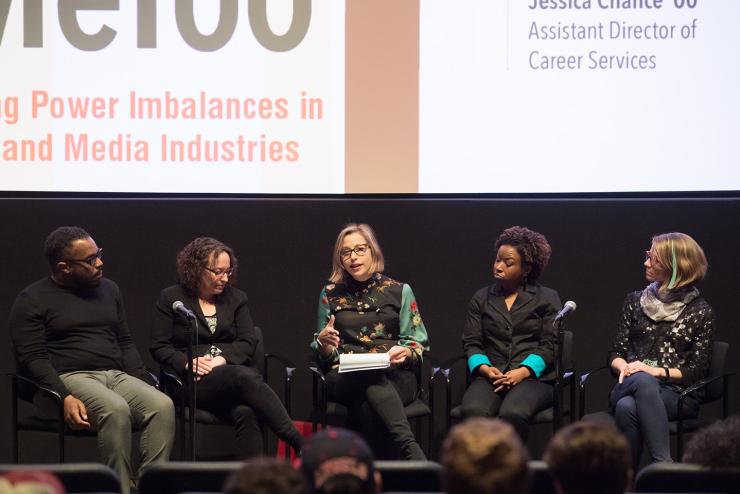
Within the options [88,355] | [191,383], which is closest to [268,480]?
[191,383]

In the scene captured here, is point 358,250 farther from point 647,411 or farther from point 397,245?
point 647,411

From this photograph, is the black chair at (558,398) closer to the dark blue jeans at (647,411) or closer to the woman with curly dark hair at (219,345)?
the dark blue jeans at (647,411)

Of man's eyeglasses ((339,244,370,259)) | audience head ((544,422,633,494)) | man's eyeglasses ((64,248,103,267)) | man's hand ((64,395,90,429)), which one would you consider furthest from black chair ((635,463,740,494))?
man's eyeglasses ((64,248,103,267))

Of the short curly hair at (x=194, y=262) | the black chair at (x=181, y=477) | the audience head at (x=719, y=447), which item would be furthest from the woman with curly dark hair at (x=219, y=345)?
the audience head at (x=719, y=447)

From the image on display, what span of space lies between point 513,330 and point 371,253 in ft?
2.43

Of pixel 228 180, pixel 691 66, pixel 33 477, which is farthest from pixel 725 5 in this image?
pixel 33 477

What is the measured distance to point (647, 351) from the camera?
15.0ft

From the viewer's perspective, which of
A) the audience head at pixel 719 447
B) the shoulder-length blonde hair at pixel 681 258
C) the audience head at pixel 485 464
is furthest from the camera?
the shoulder-length blonde hair at pixel 681 258

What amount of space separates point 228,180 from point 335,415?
133 centimetres

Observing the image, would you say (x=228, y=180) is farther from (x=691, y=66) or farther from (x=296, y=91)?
(x=691, y=66)

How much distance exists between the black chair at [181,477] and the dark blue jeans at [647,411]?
2.17 metres

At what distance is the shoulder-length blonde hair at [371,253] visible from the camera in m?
4.76

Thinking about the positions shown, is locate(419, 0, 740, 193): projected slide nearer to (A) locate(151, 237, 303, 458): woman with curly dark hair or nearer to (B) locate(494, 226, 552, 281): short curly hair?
(B) locate(494, 226, 552, 281): short curly hair

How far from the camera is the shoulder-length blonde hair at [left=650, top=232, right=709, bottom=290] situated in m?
4.53
